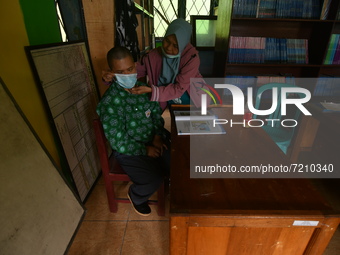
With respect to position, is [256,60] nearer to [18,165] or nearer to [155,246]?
[155,246]

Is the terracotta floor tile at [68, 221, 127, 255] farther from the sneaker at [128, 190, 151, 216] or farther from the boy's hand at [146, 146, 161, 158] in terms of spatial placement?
the boy's hand at [146, 146, 161, 158]

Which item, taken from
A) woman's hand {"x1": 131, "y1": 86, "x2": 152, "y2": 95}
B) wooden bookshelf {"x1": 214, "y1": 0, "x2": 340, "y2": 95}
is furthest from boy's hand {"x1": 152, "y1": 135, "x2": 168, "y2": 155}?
wooden bookshelf {"x1": 214, "y1": 0, "x2": 340, "y2": 95}

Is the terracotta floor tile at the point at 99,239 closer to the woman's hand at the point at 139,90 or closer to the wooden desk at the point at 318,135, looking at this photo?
the woman's hand at the point at 139,90

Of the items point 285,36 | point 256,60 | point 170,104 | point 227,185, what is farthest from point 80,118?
point 285,36

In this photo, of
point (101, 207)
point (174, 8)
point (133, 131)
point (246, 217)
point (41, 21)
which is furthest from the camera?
point (174, 8)

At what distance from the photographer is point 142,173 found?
125 centimetres

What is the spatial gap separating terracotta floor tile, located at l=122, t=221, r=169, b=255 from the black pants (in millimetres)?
195

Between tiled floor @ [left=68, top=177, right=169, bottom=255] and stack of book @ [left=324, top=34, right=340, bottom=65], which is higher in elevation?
stack of book @ [left=324, top=34, right=340, bottom=65]

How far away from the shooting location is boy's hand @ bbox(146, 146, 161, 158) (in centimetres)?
136

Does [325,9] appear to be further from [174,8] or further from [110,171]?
[110,171]

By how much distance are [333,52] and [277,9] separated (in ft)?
2.90

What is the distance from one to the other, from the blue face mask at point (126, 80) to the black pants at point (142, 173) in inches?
17.0

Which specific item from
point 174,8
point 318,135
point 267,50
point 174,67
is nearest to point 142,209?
point 174,67

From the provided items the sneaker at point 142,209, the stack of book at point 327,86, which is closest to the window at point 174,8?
the stack of book at point 327,86
